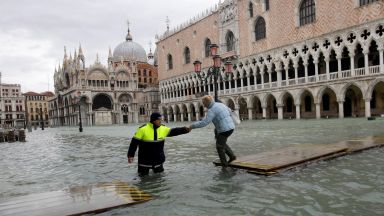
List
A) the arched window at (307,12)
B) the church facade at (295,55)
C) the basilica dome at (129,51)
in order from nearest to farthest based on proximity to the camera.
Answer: the church facade at (295,55) < the arched window at (307,12) < the basilica dome at (129,51)

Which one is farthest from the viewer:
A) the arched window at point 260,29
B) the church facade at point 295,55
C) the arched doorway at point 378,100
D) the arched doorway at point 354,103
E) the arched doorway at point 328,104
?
the arched window at point 260,29

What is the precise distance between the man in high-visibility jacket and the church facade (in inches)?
961

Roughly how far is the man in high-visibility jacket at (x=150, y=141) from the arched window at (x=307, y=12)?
1121 inches

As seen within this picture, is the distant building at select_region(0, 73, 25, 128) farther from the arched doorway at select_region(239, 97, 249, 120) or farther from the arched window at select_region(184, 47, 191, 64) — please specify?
the arched doorway at select_region(239, 97, 249, 120)

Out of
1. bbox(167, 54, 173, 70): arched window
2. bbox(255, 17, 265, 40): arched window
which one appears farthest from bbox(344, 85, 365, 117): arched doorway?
bbox(167, 54, 173, 70): arched window

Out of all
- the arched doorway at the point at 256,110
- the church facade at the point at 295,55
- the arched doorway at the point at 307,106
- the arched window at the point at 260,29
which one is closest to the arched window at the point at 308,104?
the arched doorway at the point at 307,106

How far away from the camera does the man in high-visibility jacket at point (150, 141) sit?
227 inches

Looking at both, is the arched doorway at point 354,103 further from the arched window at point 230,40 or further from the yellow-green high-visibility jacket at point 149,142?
the yellow-green high-visibility jacket at point 149,142

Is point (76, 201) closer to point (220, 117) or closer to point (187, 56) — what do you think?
point (220, 117)

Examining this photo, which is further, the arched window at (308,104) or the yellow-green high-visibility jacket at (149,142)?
the arched window at (308,104)

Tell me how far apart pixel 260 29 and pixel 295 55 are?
615 centimetres

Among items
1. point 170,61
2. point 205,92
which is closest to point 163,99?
point 170,61

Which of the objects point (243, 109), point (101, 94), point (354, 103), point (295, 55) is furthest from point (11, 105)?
point (354, 103)

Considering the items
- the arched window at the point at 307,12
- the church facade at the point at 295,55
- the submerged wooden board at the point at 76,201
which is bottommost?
the submerged wooden board at the point at 76,201
